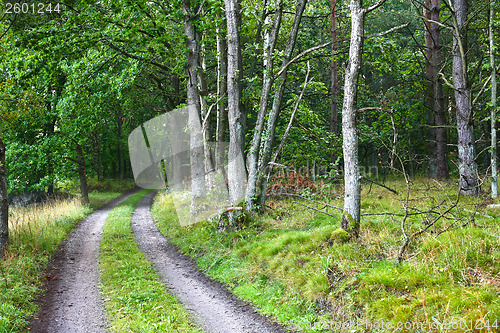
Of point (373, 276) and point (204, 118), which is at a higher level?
point (204, 118)

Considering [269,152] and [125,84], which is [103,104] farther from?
[269,152]

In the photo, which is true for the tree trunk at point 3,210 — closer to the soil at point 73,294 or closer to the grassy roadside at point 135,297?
the soil at point 73,294

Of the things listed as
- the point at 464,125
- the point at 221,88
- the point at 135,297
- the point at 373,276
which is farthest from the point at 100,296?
the point at 464,125

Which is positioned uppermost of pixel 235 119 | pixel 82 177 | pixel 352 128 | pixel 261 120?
pixel 235 119

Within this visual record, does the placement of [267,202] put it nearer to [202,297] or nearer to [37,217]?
[202,297]

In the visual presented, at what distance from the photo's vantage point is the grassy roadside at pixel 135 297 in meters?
5.78

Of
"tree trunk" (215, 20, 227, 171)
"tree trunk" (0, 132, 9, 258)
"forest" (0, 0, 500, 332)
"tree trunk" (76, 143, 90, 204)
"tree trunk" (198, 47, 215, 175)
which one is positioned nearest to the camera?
"forest" (0, 0, 500, 332)

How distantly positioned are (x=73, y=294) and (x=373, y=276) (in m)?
6.40

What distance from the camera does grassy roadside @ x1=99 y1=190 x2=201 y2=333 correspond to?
19.0 feet

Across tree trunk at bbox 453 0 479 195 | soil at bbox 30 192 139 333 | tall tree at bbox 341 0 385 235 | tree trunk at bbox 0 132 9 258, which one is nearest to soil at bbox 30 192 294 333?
soil at bbox 30 192 139 333

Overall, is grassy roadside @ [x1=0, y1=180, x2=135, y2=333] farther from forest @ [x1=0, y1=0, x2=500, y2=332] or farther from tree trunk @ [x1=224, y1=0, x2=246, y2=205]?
tree trunk @ [x1=224, y1=0, x2=246, y2=205]

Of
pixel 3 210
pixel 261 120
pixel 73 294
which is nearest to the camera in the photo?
pixel 73 294

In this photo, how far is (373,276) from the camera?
5.25 meters

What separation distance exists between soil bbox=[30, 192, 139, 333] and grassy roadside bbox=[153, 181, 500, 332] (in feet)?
9.27
